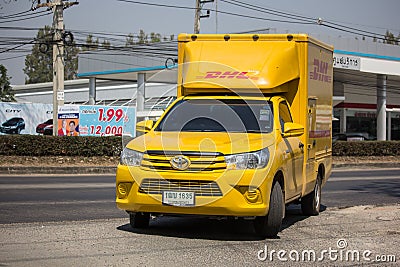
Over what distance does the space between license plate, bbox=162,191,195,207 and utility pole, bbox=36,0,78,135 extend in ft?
74.5

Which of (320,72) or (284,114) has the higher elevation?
(320,72)

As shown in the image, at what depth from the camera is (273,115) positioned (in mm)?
9664

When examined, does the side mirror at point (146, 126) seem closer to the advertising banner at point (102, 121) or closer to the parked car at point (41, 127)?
the advertising banner at point (102, 121)

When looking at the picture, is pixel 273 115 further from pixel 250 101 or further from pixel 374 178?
pixel 374 178

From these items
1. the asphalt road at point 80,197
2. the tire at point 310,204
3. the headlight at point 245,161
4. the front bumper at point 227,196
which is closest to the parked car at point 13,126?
the asphalt road at point 80,197

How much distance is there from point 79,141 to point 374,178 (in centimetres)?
1104

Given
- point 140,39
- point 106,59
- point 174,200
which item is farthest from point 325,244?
point 140,39

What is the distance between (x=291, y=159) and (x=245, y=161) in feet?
4.94

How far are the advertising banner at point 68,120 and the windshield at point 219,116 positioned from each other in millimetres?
25770

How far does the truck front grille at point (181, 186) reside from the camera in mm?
8266

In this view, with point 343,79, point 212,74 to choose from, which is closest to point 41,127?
point 343,79

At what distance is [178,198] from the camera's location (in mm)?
8359

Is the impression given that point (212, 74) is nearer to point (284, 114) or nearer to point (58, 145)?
point (284, 114)

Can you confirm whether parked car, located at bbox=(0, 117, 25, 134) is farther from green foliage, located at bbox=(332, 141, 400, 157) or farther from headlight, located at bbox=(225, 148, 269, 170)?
headlight, located at bbox=(225, 148, 269, 170)
